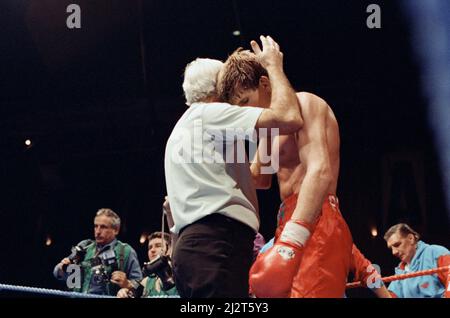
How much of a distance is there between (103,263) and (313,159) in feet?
8.36

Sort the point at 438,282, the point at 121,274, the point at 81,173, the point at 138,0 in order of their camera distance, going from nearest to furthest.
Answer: the point at 438,282, the point at 121,274, the point at 138,0, the point at 81,173

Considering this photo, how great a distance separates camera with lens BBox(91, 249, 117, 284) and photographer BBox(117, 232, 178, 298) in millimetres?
197

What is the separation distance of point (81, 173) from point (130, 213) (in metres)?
0.81

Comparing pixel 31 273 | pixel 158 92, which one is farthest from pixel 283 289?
pixel 31 273

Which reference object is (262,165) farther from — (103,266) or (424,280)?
(103,266)

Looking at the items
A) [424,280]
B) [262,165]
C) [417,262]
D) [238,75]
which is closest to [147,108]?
[417,262]

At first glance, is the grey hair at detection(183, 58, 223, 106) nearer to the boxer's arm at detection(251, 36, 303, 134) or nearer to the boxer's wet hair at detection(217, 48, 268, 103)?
the boxer's wet hair at detection(217, 48, 268, 103)

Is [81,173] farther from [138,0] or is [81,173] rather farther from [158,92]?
[138,0]

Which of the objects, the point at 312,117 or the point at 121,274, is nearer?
the point at 312,117

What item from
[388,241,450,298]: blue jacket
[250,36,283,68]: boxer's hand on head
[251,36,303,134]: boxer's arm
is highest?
[250,36,283,68]: boxer's hand on head

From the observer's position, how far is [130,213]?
773 cm

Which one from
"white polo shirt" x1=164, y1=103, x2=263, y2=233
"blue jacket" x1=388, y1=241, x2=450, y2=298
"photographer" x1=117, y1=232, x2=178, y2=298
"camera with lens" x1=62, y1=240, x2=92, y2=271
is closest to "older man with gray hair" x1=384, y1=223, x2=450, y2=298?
"blue jacket" x1=388, y1=241, x2=450, y2=298

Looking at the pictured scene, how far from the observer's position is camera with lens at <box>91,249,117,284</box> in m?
3.64

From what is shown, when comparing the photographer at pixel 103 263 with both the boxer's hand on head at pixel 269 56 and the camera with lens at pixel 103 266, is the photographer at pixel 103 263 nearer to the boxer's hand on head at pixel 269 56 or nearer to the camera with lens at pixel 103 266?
the camera with lens at pixel 103 266
